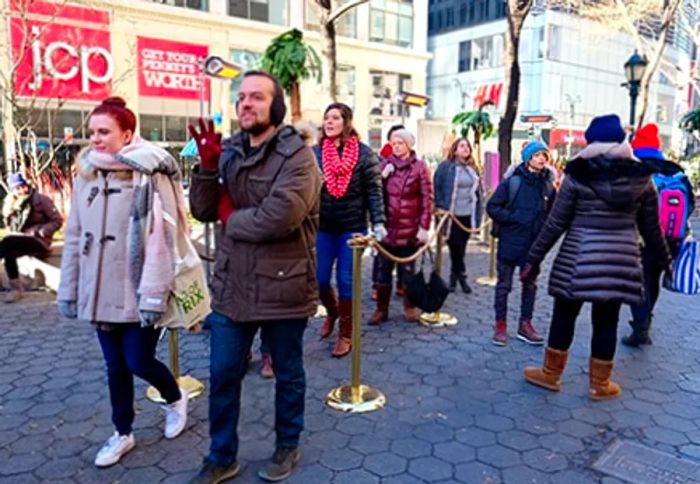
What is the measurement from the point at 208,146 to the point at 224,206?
31 cm

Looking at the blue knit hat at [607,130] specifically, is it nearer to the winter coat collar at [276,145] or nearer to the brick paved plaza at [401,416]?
the brick paved plaza at [401,416]

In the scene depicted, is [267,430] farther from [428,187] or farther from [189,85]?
[189,85]

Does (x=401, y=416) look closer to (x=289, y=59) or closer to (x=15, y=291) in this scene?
(x=15, y=291)

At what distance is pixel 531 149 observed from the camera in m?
5.29

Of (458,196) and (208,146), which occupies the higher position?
(208,146)

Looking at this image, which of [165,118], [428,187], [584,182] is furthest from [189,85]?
[584,182]

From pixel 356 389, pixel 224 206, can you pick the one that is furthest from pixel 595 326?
pixel 224 206

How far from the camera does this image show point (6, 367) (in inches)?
189

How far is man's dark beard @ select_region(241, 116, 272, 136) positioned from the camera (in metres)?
2.85

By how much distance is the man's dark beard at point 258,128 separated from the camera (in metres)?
2.85

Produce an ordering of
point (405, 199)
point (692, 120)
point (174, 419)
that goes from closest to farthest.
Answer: point (174, 419), point (405, 199), point (692, 120)

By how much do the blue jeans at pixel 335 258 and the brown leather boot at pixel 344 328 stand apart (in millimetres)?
68

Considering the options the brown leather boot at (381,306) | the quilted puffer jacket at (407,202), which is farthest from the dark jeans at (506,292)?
the brown leather boot at (381,306)

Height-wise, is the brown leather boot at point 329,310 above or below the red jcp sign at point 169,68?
below
